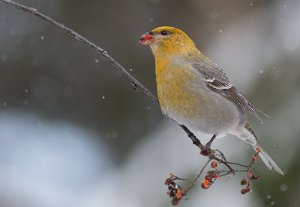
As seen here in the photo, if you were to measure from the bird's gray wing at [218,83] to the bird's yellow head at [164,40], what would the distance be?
174 mm

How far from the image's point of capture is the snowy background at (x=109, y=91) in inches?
270

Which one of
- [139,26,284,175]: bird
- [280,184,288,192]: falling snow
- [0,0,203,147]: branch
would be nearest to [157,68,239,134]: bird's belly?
[139,26,284,175]: bird

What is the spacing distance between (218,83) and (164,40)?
0.48 metres

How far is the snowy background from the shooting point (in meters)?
6.86

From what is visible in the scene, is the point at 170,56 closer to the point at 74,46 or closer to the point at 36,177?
the point at 36,177

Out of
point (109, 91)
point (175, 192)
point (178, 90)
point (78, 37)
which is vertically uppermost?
point (109, 91)

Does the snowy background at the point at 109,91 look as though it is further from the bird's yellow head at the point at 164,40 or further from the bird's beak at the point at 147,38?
the bird's beak at the point at 147,38

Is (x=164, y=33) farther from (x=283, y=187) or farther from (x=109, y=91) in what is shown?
(x=109, y=91)

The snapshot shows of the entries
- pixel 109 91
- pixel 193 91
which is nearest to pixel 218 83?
pixel 193 91

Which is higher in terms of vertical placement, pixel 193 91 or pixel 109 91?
pixel 109 91

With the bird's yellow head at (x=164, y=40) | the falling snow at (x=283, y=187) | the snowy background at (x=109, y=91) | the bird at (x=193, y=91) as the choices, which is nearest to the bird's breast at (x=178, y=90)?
the bird at (x=193, y=91)

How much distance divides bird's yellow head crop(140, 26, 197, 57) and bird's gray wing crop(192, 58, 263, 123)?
174 mm

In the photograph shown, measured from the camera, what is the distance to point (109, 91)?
8.25m

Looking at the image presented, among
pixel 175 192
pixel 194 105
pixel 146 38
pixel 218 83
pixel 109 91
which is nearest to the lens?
pixel 175 192
